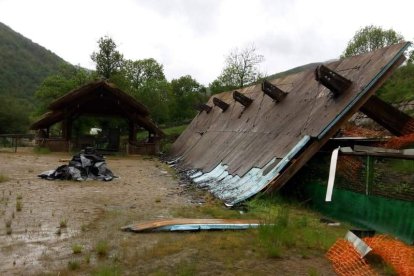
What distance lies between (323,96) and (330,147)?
5.58 feet

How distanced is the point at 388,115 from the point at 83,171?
29.8 feet

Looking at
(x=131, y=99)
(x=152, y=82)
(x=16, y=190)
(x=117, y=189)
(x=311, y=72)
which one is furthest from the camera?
(x=152, y=82)

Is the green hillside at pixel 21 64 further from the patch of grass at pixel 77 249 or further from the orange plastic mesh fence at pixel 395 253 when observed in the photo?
the orange plastic mesh fence at pixel 395 253

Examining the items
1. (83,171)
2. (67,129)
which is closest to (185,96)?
(67,129)

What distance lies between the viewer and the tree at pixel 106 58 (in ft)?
152

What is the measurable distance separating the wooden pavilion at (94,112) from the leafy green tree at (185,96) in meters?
23.9

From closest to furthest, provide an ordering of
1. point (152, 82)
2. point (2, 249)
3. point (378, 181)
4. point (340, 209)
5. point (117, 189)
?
1. point (2, 249)
2. point (378, 181)
3. point (340, 209)
4. point (117, 189)
5. point (152, 82)

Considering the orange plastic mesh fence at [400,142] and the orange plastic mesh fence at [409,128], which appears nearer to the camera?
the orange plastic mesh fence at [400,142]

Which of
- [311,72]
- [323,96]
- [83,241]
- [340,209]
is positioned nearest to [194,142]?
[311,72]

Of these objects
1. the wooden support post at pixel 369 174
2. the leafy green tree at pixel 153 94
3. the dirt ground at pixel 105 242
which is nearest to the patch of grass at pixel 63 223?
the dirt ground at pixel 105 242

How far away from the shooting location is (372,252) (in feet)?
18.0

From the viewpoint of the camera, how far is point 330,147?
1211 centimetres

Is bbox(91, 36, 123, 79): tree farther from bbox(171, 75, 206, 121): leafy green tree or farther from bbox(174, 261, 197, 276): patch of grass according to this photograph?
bbox(174, 261, 197, 276): patch of grass

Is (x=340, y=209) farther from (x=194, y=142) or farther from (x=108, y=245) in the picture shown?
(x=194, y=142)
